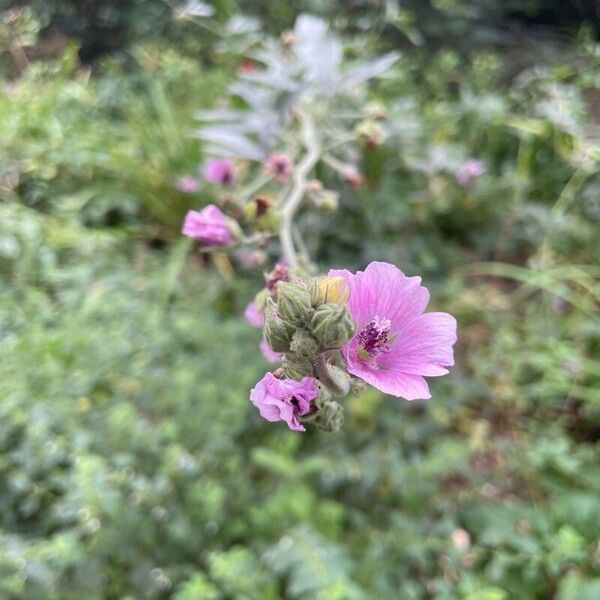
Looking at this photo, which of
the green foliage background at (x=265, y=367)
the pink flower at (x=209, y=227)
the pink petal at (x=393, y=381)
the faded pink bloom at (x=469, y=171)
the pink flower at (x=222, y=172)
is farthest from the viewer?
the faded pink bloom at (x=469, y=171)

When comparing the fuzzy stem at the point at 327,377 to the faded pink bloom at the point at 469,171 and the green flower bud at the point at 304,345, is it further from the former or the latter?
the faded pink bloom at the point at 469,171

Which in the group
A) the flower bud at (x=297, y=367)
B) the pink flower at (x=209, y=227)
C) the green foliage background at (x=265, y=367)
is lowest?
the green foliage background at (x=265, y=367)

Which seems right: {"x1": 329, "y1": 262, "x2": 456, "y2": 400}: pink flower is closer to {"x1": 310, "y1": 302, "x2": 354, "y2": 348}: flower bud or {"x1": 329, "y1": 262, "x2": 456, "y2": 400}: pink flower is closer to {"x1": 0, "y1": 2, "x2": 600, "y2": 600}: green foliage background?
{"x1": 310, "y1": 302, "x2": 354, "y2": 348}: flower bud

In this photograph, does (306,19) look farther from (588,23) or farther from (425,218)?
(588,23)

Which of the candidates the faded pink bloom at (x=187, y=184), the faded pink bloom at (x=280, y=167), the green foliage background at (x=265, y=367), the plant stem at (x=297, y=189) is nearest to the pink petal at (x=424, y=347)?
the plant stem at (x=297, y=189)

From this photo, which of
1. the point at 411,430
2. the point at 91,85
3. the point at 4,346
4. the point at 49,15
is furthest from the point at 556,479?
the point at 49,15

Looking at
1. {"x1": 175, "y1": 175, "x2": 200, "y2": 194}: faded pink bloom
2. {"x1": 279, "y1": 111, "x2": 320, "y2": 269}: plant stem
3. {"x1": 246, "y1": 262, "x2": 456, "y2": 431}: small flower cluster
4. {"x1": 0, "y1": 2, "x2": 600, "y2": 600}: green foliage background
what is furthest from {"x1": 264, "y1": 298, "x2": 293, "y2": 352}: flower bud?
{"x1": 175, "y1": 175, "x2": 200, "y2": 194}: faded pink bloom
